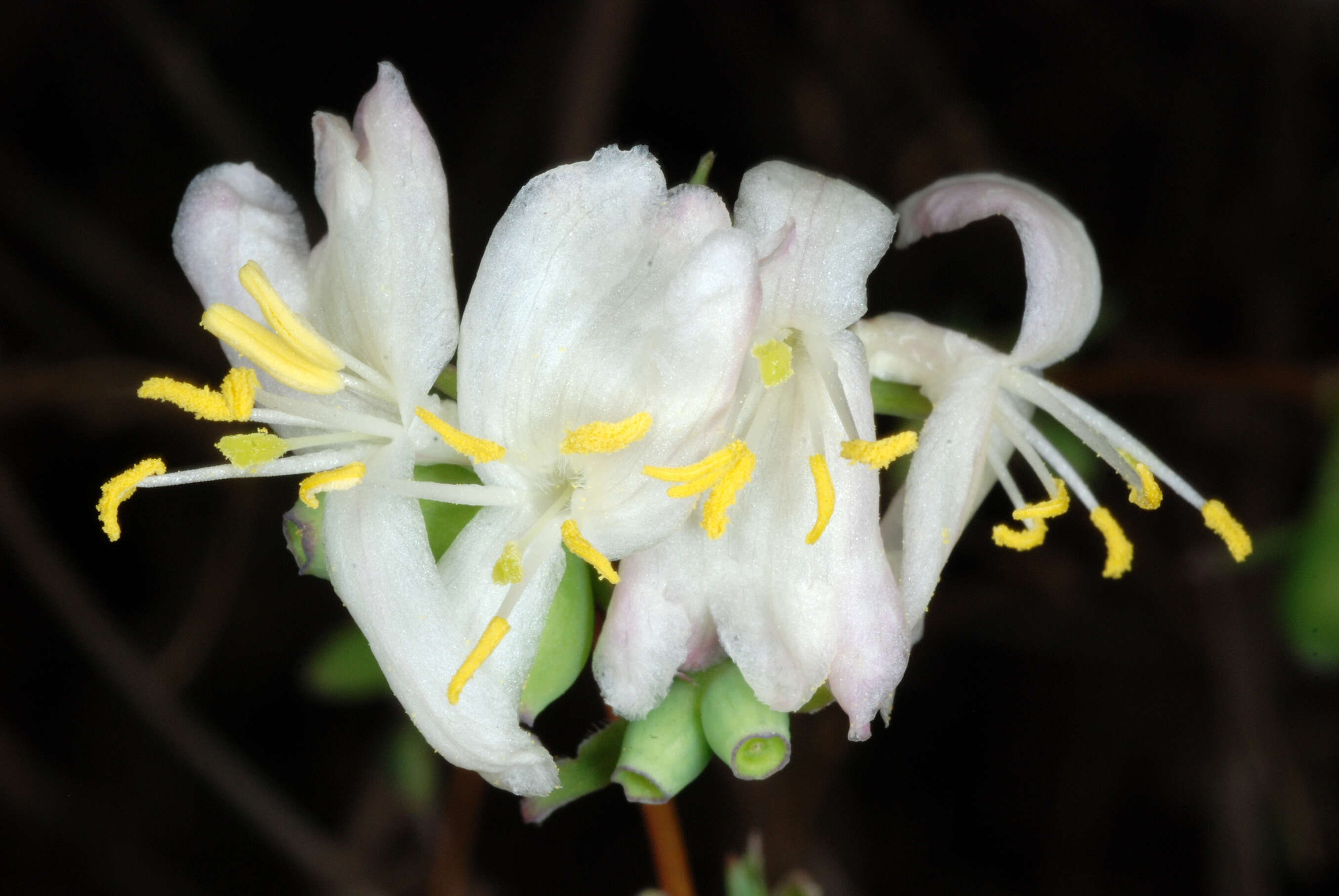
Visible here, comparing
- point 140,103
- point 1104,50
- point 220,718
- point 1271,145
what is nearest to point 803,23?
point 1104,50

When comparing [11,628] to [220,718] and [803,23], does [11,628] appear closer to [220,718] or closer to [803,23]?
[220,718]

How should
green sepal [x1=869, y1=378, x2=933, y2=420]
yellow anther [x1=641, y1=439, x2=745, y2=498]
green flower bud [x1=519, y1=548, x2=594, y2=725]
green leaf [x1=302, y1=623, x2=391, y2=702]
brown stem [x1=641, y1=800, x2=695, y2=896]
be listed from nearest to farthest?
yellow anther [x1=641, y1=439, x2=745, y2=498], green flower bud [x1=519, y1=548, x2=594, y2=725], green sepal [x1=869, y1=378, x2=933, y2=420], brown stem [x1=641, y1=800, x2=695, y2=896], green leaf [x1=302, y1=623, x2=391, y2=702]

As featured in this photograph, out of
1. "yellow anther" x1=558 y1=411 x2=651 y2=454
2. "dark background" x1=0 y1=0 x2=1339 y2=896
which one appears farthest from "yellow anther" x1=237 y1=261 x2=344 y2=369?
"dark background" x1=0 y1=0 x2=1339 y2=896

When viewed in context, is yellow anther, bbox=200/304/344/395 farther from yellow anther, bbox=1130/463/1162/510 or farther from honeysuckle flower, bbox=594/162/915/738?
yellow anther, bbox=1130/463/1162/510

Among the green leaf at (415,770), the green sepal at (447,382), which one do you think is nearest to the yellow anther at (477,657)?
the green sepal at (447,382)

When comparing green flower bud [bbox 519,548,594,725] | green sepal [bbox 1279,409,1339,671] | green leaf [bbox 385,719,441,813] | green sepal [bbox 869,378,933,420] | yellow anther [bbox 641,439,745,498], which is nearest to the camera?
yellow anther [bbox 641,439,745,498]
